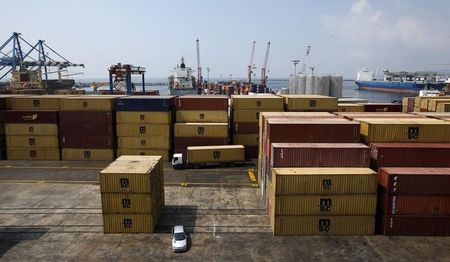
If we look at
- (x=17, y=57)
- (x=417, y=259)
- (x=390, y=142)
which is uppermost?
(x=17, y=57)

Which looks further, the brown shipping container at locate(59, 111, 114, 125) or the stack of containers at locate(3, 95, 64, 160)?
the stack of containers at locate(3, 95, 64, 160)

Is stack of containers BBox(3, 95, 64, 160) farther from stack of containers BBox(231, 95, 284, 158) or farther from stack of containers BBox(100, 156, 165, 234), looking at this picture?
stack of containers BBox(100, 156, 165, 234)

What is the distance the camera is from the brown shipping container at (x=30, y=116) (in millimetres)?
49375

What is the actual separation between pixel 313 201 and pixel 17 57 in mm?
198015

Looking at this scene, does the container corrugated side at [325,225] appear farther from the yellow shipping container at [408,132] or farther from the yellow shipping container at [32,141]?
the yellow shipping container at [32,141]

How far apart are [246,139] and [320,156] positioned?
24.2 m

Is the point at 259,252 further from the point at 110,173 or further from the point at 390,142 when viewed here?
the point at 390,142

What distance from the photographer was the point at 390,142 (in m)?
29.0

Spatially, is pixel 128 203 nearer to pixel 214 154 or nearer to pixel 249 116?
pixel 214 154

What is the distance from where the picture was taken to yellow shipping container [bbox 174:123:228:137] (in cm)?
4800

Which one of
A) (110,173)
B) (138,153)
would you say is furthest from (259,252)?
(138,153)

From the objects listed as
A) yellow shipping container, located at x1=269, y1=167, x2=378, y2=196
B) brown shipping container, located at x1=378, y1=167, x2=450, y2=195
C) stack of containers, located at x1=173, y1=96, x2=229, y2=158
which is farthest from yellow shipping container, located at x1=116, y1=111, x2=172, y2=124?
brown shipping container, located at x1=378, y1=167, x2=450, y2=195

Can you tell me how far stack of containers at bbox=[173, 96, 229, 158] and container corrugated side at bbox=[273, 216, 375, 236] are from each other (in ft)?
77.2

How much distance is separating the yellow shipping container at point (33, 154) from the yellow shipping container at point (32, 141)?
23.0 inches
